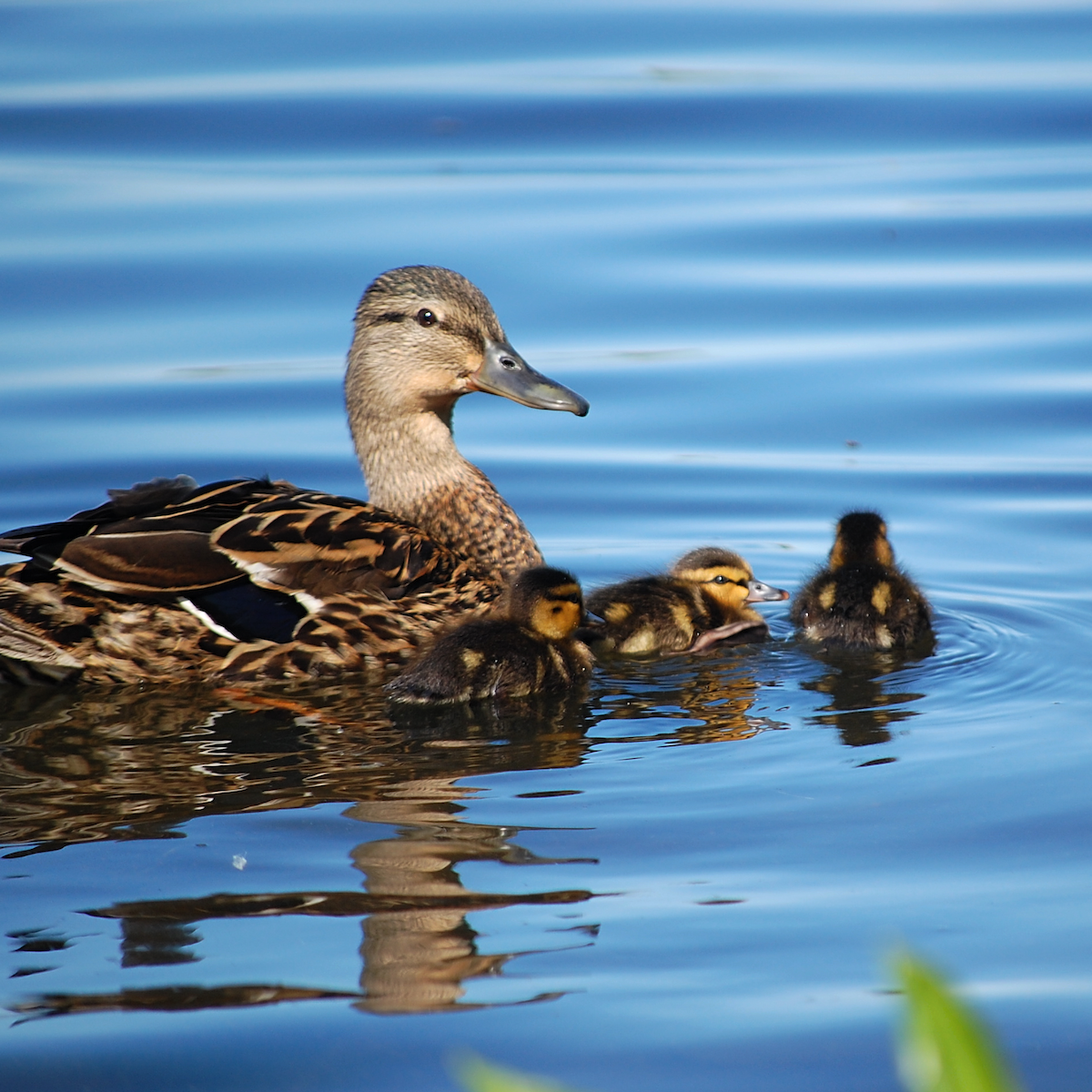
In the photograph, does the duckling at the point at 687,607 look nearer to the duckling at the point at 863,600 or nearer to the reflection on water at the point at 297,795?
the duckling at the point at 863,600

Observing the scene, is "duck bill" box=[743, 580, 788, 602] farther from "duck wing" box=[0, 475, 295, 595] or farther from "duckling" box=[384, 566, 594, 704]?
"duck wing" box=[0, 475, 295, 595]

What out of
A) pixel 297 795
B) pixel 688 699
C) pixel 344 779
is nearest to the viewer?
pixel 297 795

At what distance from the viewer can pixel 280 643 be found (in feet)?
16.5

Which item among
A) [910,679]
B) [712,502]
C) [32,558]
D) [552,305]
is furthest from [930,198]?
[32,558]

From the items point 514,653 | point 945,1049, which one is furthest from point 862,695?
point 945,1049

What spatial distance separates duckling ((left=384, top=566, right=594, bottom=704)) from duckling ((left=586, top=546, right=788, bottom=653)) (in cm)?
21

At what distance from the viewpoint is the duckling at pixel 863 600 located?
5.30m

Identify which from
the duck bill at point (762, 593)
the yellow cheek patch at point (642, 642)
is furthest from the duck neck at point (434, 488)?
the duck bill at point (762, 593)

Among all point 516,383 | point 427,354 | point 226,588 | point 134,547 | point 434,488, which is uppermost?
point 427,354

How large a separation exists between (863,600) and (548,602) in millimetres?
990

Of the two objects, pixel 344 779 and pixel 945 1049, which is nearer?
pixel 945 1049

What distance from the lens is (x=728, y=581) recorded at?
5.60 metres

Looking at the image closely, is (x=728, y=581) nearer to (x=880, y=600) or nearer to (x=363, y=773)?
(x=880, y=600)

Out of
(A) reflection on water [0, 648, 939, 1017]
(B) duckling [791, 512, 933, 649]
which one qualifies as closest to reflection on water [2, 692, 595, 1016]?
(A) reflection on water [0, 648, 939, 1017]
